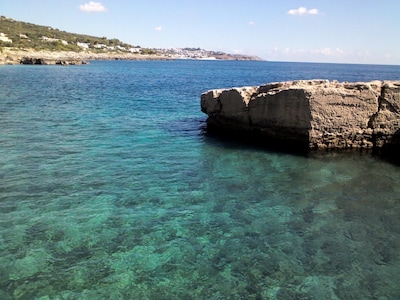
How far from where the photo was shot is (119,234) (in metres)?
9.74

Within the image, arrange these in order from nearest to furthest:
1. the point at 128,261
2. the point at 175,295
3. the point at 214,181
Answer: the point at 175,295 → the point at 128,261 → the point at 214,181

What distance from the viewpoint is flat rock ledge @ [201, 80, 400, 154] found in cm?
1750

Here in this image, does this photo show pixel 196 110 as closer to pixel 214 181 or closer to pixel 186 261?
pixel 214 181

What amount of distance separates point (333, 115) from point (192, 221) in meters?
10.6

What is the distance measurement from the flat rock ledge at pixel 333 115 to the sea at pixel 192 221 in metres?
1.10

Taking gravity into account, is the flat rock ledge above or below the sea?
above

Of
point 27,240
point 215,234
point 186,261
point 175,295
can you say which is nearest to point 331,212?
point 215,234

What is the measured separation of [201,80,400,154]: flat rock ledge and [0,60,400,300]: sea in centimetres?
110

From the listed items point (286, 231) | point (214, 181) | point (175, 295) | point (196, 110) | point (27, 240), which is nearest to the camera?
point (175, 295)

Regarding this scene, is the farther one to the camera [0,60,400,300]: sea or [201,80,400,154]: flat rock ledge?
[201,80,400,154]: flat rock ledge

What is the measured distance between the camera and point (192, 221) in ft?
34.8

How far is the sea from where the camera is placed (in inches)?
308

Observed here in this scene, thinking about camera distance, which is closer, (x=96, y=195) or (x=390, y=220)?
(x=390, y=220)

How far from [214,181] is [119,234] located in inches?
208
